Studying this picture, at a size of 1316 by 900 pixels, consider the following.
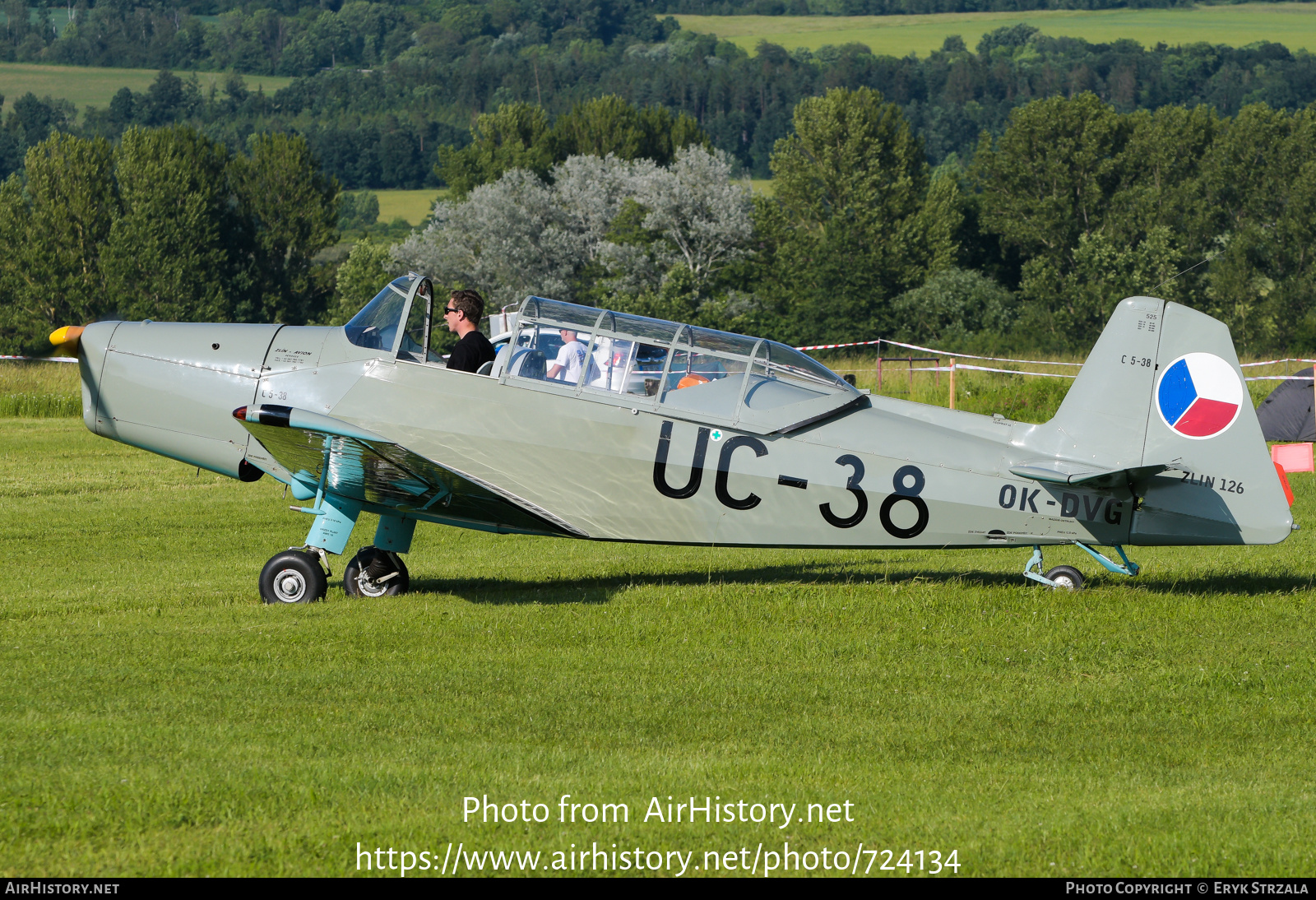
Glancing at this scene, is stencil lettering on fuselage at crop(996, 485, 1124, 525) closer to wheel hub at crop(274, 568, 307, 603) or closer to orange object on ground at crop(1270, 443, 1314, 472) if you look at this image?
orange object on ground at crop(1270, 443, 1314, 472)

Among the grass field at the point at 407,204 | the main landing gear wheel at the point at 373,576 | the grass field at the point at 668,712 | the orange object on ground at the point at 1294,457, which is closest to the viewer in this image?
the grass field at the point at 668,712

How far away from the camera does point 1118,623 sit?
8438 millimetres

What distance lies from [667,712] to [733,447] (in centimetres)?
290

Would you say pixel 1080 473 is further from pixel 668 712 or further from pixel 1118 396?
pixel 668 712

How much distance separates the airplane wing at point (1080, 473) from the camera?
8.53 m

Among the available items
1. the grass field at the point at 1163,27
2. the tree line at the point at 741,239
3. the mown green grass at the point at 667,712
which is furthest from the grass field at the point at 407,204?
the mown green grass at the point at 667,712

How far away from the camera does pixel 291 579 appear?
9.38 m

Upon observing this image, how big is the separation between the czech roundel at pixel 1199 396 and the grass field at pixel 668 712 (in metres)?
1.25

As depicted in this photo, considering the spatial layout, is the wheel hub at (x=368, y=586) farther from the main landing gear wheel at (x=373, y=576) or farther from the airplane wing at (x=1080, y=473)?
the airplane wing at (x=1080, y=473)

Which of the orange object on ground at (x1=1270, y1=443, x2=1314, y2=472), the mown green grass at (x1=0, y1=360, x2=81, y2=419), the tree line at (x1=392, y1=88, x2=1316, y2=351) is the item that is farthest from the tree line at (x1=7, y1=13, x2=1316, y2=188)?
the orange object on ground at (x1=1270, y1=443, x2=1314, y2=472)

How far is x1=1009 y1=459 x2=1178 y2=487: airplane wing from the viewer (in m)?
8.53

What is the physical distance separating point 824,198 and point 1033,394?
58625 mm

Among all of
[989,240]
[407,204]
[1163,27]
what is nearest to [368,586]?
[989,240]

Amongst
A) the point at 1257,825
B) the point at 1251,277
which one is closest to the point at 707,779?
the point at 1257,825
